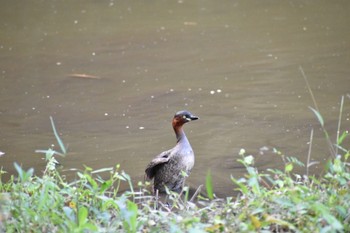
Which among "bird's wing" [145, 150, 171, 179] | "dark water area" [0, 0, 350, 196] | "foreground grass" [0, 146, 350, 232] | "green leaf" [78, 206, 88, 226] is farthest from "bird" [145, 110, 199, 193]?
"green leaf" [78, 206, 88, 226]

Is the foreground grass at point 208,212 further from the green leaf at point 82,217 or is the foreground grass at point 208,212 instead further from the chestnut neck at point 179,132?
the chestnut neck at point 179,132

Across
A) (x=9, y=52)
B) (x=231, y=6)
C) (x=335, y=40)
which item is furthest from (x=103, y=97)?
(x=231, y=6)

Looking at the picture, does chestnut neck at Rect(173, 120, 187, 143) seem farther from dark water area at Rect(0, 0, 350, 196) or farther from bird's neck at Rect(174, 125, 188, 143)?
dark water area at Rect(0, 0, 350, 196)

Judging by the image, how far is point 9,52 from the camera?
479 inches

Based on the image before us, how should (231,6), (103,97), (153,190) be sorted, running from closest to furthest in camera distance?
(153,190) < (103,97) < (231,6)

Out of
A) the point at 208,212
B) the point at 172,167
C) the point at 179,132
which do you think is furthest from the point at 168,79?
the point at 208,212

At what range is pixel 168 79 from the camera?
10703 mm

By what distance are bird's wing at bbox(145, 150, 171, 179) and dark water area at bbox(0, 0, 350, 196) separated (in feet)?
0.73

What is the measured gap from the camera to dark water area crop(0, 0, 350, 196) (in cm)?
848

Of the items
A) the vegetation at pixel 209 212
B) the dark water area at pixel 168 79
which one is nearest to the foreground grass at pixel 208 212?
the vegetation at pixel 209 212

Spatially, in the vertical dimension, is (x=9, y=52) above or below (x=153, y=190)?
above

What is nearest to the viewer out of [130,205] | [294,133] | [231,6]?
[130,205]

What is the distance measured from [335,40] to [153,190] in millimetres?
5390

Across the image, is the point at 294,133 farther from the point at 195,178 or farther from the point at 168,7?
the point at 168,7
